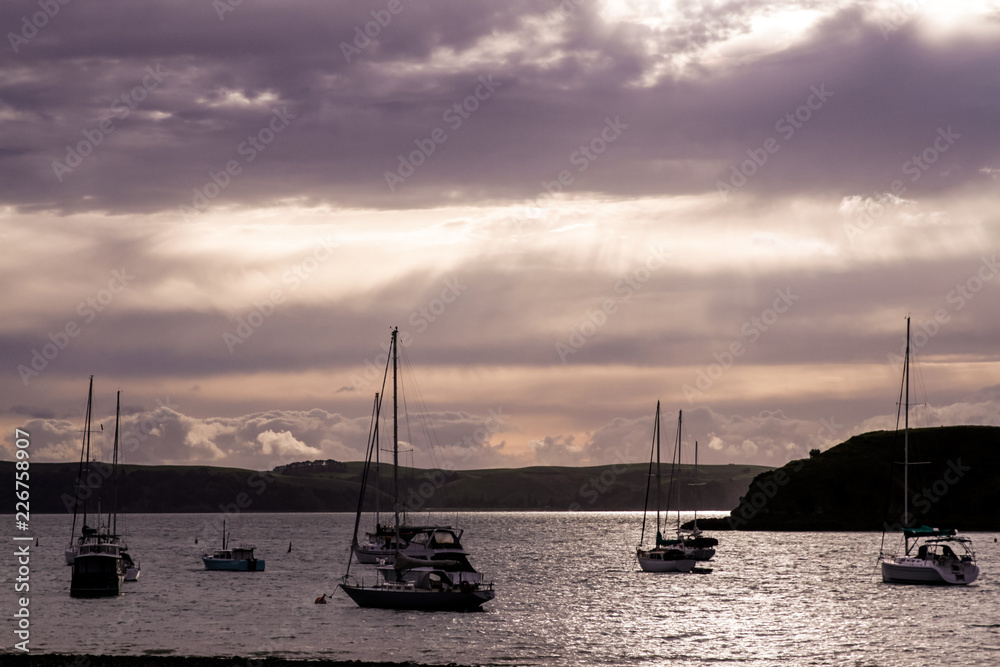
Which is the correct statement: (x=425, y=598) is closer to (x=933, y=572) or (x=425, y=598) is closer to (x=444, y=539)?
(x=444, y=539)

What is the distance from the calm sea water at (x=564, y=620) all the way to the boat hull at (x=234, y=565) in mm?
1473

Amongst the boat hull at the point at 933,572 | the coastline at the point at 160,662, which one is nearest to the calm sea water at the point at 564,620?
the boat hull at the point at 933,572

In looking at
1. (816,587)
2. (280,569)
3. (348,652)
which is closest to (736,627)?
(348,652)

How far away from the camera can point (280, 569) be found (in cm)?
12575

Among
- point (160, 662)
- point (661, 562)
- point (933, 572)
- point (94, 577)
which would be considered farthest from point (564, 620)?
point (661, 562)

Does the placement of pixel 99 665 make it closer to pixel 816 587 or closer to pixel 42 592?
pixel 42 592

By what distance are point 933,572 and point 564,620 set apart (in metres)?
41.0

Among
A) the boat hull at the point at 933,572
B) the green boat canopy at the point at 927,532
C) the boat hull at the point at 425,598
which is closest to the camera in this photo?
the boat hull at the point at 425,598

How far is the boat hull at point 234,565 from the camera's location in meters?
120

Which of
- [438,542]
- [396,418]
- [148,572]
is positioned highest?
[396,418]

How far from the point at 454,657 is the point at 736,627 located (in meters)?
23.1

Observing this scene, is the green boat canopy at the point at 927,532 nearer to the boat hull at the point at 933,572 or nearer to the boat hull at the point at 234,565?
the boat hull at the point at 933,572

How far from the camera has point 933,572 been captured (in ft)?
308

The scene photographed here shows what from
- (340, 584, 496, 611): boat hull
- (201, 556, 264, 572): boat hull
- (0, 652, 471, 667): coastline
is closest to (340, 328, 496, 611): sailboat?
(340, 584, 496, 611): boat hull
